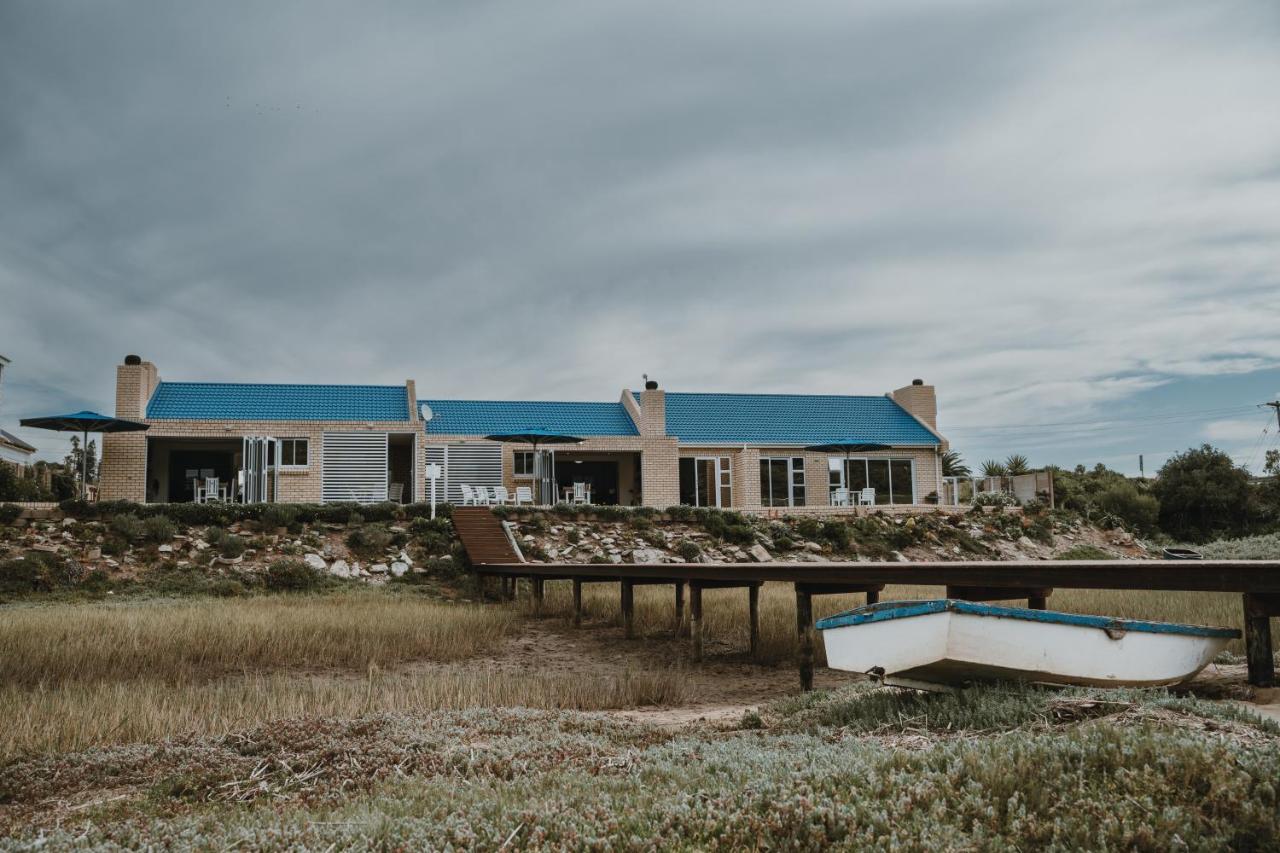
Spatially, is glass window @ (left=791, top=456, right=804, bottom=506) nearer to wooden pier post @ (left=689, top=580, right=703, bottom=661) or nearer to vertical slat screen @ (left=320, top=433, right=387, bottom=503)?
vertical slat screen @ (left=320, top=433, right=387, bottom=503)

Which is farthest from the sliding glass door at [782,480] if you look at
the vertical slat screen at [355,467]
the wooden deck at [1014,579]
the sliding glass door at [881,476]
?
the wooden deck at [1014,579]

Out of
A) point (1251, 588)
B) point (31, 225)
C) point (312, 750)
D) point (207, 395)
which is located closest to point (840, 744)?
point (1251, 588)

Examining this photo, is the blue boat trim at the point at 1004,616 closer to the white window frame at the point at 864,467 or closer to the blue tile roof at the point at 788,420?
the blue tile roof at the point at 788,420

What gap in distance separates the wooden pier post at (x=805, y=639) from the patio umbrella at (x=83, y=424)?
21001 millimetres

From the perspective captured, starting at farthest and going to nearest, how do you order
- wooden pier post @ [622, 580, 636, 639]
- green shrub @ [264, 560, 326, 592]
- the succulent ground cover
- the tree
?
the tree → green shrub @ [264, 560, 326, 592] → wooden pier post @ [622, 580, 636, 639] → the succulent ground cover

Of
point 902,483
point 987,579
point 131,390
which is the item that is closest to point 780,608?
point 987,579

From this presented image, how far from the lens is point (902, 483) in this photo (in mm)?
35812

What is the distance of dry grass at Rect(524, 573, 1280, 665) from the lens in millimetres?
12531

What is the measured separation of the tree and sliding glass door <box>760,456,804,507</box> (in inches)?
683

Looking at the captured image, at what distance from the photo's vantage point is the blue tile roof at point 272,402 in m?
29.8

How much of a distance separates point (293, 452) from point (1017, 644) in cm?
2693

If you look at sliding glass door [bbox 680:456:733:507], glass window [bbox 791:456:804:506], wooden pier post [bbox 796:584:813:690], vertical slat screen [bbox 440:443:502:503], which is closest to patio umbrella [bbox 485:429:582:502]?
vertical slat screen [bbox 440:443:502:503]

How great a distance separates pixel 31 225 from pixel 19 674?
16205mm

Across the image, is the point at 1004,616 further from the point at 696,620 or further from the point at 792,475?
the point at 792,475
